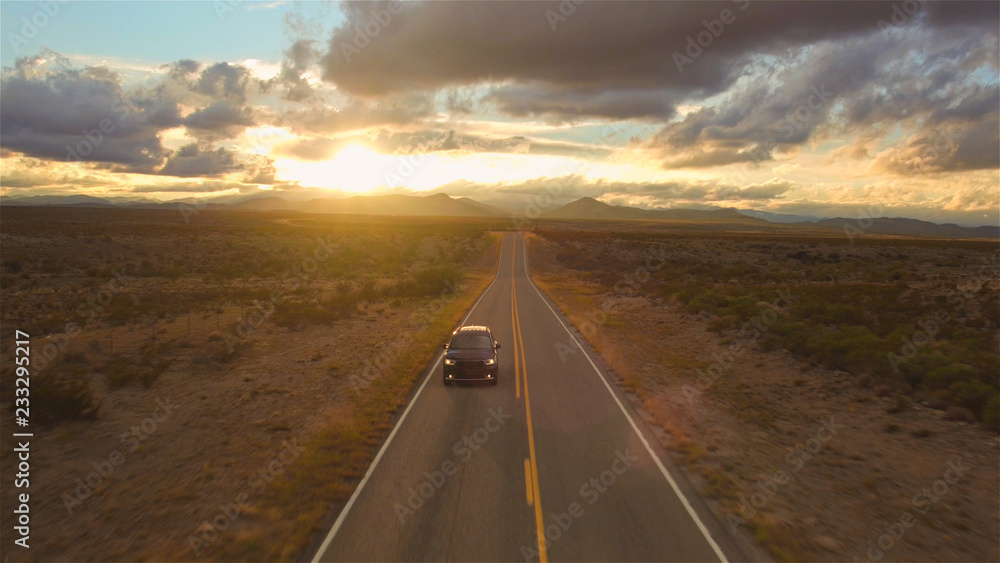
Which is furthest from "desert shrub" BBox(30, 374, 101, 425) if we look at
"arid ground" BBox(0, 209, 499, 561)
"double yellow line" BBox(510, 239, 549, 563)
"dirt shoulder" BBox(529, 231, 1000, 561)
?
"dirt shoulder" BBox(529, 231, 1000, 561)

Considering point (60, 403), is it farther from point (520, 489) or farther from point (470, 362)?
point (520, 489)

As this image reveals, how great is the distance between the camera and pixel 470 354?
1662cm

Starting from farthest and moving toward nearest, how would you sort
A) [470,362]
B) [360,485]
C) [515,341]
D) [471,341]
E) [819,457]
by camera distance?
1. [515,341]
2. [471,341]
3. [470,362]
4. [819,457]
5. [360,485]

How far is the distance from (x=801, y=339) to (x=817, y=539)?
1380cm

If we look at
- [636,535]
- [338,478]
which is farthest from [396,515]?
[636,535]

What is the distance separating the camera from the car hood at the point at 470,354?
648 inches

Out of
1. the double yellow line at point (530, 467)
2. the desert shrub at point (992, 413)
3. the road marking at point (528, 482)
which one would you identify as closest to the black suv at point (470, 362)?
the double yellow line at point (530, 467)

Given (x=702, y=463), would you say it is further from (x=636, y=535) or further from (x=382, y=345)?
(x=382, y=345)

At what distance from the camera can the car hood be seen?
16.5 meters

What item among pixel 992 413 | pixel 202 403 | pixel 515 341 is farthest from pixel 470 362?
pixel 992 413

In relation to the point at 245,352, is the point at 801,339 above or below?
above

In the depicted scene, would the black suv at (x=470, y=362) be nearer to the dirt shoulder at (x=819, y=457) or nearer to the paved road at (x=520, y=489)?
the paved road at (x=520, y=489)

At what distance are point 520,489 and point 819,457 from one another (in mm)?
→ 7203

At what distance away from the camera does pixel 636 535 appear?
25.5 ft
